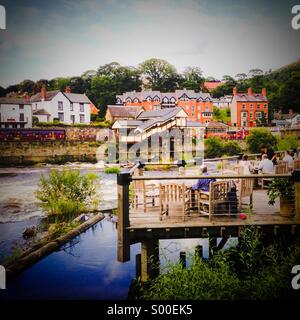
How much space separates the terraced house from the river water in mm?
1550

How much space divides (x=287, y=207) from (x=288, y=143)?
200cm

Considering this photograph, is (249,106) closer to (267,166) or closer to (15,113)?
(267,166)

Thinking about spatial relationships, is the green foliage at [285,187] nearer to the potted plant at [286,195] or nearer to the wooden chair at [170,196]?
the potted plant at [286,195]

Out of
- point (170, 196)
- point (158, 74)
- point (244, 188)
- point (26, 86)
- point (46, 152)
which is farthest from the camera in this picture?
point (46, 152)

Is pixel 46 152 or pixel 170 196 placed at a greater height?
pixel 46 152

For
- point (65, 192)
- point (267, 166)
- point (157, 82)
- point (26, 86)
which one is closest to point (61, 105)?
point (26, 86)

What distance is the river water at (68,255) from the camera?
4.36 meters

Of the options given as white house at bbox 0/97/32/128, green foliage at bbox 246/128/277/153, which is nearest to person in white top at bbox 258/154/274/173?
green foliage at bbox 246/128/277/153

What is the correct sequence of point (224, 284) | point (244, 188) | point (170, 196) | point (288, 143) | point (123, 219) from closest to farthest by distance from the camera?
1. point (224, 284)
2. point (123, 219)
3. point (170, 196)
4. point (244, 188)
5. point (288, 143)

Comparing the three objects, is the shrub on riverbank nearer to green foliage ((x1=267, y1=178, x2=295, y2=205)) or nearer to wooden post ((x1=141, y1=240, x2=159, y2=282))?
wooden post ((x1=141, y1=240, x2=159, y2=282))

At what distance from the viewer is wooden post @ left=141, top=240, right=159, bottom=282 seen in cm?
400

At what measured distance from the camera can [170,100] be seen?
502cm

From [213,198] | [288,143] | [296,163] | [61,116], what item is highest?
[61,116]

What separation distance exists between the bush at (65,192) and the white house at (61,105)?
3.87ft
